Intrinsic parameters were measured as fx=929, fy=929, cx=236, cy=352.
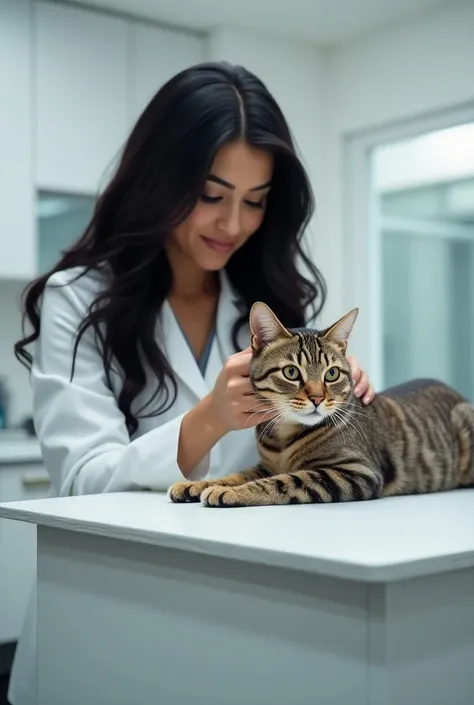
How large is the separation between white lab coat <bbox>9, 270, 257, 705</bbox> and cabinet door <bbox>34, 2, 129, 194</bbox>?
193cm

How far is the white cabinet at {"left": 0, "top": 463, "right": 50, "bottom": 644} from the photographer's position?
2902 millimetres

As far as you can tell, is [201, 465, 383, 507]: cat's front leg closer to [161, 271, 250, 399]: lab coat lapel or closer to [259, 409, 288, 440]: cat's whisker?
[259, 409, 288, 440]: cat's whisker

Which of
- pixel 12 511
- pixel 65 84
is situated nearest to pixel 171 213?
pixel 12 511

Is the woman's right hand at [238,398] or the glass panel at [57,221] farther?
the glass panel at [57,221]

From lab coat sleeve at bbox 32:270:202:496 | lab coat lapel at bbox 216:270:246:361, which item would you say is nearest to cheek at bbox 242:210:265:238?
lab coat lapel at bbox 216:270:246:361

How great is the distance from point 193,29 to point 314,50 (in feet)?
1.96

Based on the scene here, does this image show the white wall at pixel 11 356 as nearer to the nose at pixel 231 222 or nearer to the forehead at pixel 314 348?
the nose at pixel 231 222

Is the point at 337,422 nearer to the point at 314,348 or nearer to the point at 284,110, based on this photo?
the point at 314,348

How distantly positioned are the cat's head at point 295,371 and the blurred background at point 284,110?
1.86 meters

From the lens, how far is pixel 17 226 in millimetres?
3289

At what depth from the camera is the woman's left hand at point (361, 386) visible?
1.40 metres

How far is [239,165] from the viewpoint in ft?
4.99

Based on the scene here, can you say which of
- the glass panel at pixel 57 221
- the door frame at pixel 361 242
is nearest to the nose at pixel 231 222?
the glass panel at pixel 57 221

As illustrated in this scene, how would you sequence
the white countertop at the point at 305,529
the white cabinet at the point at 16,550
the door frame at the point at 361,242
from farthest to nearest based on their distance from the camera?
the door frame at the point at 361,242 → the white cabinet at the point at 16,550 → the white countertop at the point at 305,529
